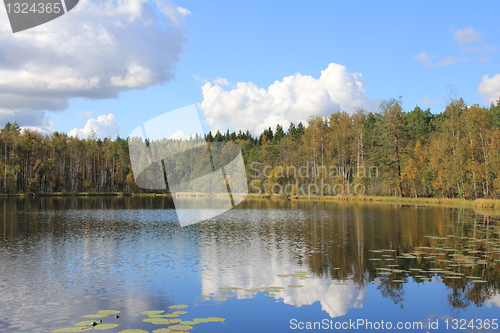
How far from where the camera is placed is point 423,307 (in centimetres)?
1088

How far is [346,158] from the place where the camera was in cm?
8488

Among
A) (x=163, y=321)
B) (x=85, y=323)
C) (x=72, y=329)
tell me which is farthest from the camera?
(x=163, y=321)

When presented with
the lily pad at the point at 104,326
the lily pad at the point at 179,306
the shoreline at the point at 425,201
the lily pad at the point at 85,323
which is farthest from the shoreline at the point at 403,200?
the lily pad at the point at 85,323

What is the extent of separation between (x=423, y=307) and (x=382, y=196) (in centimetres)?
6081

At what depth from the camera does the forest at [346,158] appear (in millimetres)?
52125

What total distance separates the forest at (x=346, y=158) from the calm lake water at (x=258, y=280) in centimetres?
3272

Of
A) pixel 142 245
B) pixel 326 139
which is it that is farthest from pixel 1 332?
pixel 326 139

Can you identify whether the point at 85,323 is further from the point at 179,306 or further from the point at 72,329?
the point at 179,306

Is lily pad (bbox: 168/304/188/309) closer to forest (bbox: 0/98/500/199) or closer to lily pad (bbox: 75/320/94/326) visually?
lily pad (bbox: 75/320/94/326)
